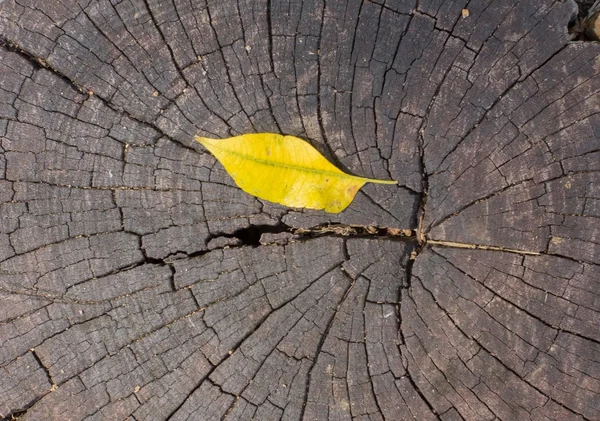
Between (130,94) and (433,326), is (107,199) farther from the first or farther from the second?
(433,326)

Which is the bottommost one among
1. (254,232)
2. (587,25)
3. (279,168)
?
(254,232)

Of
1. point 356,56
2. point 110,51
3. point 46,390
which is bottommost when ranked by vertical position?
point 46,390

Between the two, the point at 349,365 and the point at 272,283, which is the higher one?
the point at 272,283

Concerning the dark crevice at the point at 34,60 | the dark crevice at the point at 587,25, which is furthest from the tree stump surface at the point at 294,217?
the dark crevice at the point at 587,25

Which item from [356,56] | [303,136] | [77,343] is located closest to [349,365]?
[303,136]

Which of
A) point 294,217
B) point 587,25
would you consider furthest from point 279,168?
point 587,25

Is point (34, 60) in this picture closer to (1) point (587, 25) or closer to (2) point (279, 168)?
(2) point (279, 168)
